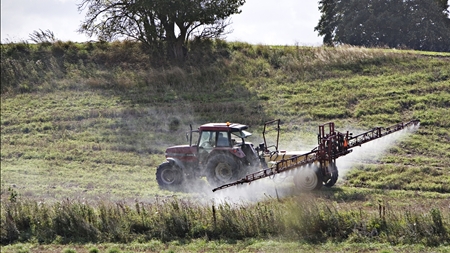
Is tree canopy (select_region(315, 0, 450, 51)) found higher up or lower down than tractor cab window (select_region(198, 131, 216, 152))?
higher up

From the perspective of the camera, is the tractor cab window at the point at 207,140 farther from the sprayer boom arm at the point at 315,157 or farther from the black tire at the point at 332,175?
the black tire at the point at 332,175

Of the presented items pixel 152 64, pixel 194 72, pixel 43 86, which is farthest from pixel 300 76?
pixel 43 86

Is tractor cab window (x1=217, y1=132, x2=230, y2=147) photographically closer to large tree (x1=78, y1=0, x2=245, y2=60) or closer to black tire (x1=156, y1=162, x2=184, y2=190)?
black tire (x1=156, y1=162, x2=184, y2=190)

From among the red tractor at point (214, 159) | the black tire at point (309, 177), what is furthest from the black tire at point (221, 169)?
the black tire at point (309, 177)

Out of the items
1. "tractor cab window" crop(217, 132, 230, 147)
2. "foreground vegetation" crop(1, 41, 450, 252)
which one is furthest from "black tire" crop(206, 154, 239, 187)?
"foreground vegetation" crop(1, 41, 450, 252)

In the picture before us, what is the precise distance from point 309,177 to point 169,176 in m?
4.79

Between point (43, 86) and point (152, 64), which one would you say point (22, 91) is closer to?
point (43, 86)

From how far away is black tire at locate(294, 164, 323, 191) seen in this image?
18.6m

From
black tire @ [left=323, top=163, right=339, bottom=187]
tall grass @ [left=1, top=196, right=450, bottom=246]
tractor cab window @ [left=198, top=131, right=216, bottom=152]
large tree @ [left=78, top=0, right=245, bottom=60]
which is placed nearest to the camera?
tall grass @ [left=1, top=196, right=450, bottom=246]

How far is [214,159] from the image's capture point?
19453mm

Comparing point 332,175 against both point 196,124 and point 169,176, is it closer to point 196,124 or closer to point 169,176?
point 169,176

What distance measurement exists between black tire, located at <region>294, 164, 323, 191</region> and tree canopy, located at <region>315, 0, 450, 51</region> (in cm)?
2995

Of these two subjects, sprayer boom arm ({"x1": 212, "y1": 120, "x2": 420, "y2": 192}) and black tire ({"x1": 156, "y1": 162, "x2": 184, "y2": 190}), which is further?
black tire ({"x1": 156, "y1": 162, "x2": 184, "y2": 190})

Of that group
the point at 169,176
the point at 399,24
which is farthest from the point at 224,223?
the point at 399,24
